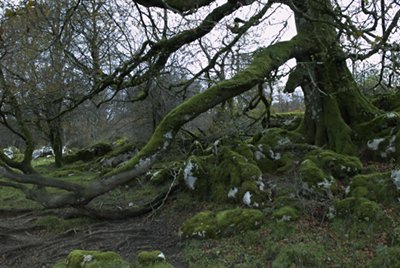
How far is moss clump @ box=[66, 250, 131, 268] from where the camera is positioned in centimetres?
641

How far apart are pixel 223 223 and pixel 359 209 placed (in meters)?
2.28

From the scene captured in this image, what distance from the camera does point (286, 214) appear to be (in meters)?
7.39

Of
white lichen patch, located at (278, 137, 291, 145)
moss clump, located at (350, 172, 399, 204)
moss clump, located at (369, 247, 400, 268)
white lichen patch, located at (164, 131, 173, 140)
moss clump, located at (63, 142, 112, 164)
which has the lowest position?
moss clump, located at (369, 247, 400, 268)

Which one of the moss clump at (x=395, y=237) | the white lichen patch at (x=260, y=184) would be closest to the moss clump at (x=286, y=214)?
the white lichen patch at (x=260, y=184)

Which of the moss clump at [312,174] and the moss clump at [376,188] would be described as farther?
the moss clump at [312,174]

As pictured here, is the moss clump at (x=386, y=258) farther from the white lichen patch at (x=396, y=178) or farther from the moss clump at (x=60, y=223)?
the moss clump at (x=60, y=223)

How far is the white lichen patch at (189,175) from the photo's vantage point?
33.7 feet

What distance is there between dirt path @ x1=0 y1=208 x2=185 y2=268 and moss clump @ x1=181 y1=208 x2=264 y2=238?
40 cm

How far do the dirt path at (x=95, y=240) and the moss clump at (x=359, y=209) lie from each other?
2.79 meters

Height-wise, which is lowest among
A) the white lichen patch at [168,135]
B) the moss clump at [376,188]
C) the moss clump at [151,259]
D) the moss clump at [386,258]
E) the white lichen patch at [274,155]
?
the moss clump at [386,258]

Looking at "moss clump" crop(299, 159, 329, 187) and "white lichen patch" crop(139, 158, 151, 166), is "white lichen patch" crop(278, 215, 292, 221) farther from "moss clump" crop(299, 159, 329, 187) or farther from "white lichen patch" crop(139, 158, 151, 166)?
"white lichen patch" crop(139, 158, 151, 166)

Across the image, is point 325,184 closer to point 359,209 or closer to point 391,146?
point 359,209

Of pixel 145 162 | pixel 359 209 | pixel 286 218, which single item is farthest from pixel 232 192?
pixel 359 209

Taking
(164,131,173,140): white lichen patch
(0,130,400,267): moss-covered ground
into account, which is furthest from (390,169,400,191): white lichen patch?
(164,131,173,140): white lichen patch
